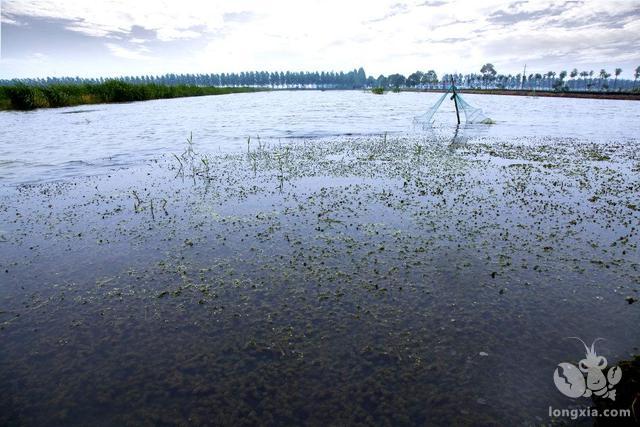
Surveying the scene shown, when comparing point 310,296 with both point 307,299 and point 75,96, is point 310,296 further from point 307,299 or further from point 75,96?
point 75,96

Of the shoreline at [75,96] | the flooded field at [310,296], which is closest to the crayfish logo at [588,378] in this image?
the flooded field at [310,296]

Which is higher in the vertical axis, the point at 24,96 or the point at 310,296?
the point at 24,96

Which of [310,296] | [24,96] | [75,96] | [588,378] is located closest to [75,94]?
[75,96]

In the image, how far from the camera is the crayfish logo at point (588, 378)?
4992 millimetres

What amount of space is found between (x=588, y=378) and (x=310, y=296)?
477cm

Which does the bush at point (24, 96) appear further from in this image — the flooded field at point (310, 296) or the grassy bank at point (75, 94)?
the flooded field at point (310, 296)

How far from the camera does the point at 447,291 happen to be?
7574 mm

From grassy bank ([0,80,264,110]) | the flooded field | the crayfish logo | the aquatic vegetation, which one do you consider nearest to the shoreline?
grassy bank ([0,80,264,110])

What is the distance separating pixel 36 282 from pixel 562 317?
11.0 metres

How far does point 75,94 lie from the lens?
62750 millimetres

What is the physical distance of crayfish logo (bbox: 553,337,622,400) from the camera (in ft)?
16.4

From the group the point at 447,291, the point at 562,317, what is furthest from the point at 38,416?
the point at 562,317

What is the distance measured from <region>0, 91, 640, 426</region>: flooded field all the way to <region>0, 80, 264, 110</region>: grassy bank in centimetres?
4947

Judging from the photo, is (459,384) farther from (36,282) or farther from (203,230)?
(36,282)
